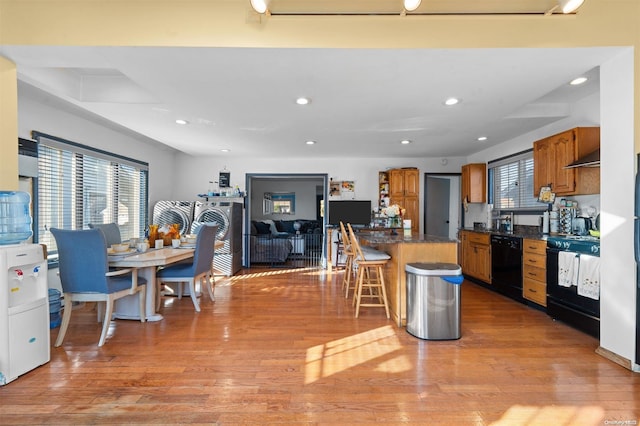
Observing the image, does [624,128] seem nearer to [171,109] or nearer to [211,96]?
[211,96]

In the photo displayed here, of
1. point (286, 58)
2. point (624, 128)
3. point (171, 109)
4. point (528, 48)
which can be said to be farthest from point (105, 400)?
point (624, 128)

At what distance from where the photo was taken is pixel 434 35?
2.18m

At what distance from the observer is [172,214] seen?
572 centimetres

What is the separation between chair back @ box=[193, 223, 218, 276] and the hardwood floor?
594 mm

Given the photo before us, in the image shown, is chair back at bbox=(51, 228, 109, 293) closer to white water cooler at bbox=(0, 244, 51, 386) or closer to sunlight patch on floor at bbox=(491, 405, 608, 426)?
white water cooler at bbox=(0, 244, 51, 386)

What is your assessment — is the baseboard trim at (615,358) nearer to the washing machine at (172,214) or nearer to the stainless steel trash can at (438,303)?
the stainless steel trash can at (438,303)

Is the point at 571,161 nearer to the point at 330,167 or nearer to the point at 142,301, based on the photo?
the point at 330,167

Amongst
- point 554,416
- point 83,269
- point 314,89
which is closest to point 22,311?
point 83,269

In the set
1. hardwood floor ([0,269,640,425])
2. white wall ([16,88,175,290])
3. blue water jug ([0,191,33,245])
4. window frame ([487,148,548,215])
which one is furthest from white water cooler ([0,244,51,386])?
window frame ([487,148,548,215])

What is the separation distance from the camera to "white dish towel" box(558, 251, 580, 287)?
287cm

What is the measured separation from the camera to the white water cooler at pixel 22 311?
2016mm

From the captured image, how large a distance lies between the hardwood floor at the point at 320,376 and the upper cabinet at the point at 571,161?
158cm

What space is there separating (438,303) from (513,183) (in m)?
3.37

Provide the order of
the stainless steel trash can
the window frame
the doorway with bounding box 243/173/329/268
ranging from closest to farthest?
the stainless steel trash can → the window frame → the doorway with bounding box 243/173/329/268
